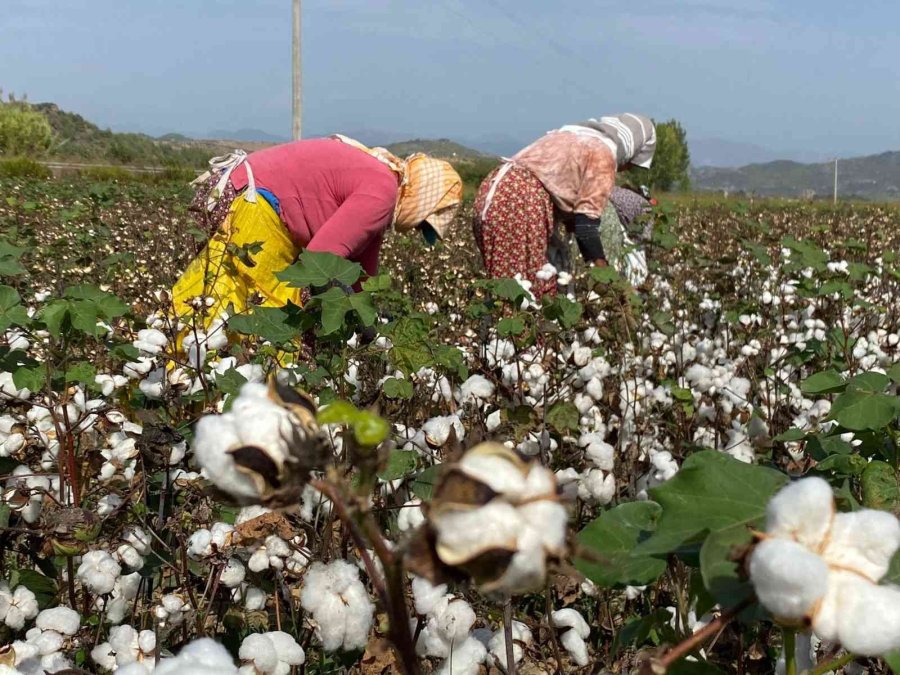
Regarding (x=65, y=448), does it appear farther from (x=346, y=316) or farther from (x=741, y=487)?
(x=741, y=487)

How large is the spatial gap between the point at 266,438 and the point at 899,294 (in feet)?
15.3

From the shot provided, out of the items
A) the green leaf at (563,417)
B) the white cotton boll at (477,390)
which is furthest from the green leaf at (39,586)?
the green leaf at (563,417)

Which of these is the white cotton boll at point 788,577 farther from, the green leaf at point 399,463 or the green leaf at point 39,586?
the green leaf at point 39,586

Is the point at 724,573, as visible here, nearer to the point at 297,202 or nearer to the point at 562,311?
the point at 562,311

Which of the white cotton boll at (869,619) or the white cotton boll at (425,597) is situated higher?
the white cotton boll at (869,619)

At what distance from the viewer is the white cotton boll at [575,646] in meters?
1.44

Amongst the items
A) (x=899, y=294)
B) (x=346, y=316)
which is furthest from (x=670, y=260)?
(x=346, y=316)

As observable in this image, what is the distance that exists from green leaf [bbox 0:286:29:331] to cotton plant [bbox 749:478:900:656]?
1.67 m

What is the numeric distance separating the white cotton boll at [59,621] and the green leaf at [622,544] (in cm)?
92

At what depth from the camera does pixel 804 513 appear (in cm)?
49

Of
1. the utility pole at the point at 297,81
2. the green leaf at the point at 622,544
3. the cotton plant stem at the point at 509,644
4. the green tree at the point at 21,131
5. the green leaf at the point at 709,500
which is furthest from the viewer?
the green tree at the point at 21,131

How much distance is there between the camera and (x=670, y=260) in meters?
6.36

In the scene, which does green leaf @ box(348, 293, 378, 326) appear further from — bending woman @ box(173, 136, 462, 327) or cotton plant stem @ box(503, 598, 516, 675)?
bending woman @ box(173, 136, 462, 327)

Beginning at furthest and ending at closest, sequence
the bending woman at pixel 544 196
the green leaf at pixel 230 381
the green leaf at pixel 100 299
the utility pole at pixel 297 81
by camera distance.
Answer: the utility pole at pixel 297 81 < the bending woman at pixel 544 196 < the green leaf at pixel 100 299 < the green leaf at pixel 230 381
